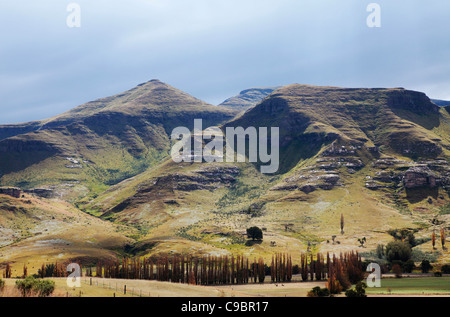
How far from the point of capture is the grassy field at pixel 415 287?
3214 inches

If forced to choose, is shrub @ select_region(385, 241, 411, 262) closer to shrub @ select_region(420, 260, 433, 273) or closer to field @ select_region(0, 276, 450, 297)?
shrub @ select_region(420, 260, 433, 273)

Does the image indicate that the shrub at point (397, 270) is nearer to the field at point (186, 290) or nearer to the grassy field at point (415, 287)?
the field at point (186, 290)

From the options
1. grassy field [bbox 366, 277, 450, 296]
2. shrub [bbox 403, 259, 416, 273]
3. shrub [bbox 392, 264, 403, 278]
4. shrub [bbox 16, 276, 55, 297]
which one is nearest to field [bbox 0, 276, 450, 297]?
grassy field [bbox 366, 277, 450, 296]

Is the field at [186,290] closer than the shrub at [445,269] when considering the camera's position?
Yes

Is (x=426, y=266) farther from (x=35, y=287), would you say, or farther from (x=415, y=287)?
(x=35, y=287)

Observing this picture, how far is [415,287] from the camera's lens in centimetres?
9075

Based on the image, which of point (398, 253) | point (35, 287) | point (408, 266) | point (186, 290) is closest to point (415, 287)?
point (408, 266)

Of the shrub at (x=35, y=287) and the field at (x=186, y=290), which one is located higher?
the shrub at (x=35, y=287)

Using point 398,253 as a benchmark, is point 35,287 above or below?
above

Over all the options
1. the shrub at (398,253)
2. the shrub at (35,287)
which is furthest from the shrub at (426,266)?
the shrub at (35,287)
